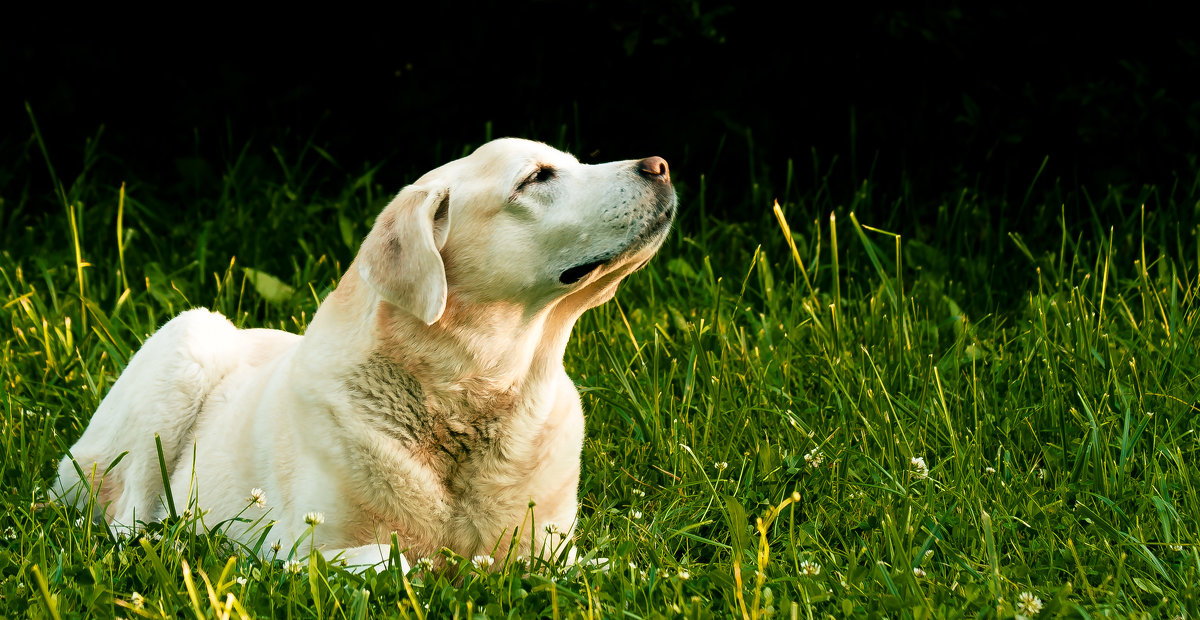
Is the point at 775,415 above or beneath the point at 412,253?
beneath

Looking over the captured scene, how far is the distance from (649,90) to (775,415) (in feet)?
10.9

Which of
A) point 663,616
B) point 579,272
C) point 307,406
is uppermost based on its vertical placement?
point 579,272

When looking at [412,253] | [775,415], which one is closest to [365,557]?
[412,253]

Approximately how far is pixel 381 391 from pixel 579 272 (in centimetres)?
58

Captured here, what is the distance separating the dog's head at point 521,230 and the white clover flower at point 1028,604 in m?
1.22

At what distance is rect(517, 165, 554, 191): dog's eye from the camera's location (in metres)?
3.09

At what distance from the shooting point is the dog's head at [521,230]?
300cm

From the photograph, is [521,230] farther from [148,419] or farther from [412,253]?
[148,419]

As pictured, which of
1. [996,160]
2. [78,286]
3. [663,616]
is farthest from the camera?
A: [996,160]

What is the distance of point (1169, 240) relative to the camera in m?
5.54

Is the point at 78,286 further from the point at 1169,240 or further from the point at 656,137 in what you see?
the point at 1169,240

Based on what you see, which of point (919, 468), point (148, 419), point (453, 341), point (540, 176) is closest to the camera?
point (453, 341)

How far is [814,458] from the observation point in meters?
3.47

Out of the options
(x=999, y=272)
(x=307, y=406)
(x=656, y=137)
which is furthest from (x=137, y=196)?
(x=999, y=272)
